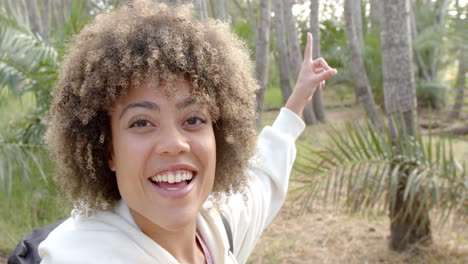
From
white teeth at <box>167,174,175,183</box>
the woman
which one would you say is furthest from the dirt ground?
white teeth at <box>167,174,175,183</box>

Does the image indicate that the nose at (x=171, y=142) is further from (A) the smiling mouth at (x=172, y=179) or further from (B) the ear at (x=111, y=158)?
(B) the ear at (x=111, y=158)

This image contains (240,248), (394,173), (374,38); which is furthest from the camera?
(374,38)

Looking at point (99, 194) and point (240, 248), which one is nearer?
point (99, 194)

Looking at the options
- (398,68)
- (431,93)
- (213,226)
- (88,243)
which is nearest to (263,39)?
(398,68)

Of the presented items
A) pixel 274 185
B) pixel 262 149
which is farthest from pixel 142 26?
pixel 274 185

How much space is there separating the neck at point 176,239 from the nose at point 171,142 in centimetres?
26

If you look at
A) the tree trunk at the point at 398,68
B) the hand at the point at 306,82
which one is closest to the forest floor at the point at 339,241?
the tree trunk at the point at 398,68

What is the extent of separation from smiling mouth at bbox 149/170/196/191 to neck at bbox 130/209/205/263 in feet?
0.48

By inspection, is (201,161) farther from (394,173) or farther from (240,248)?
(394,173)

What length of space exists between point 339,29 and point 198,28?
12902mm

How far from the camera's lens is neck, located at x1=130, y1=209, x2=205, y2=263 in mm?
1461

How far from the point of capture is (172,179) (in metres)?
1.37

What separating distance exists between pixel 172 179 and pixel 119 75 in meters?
0.34

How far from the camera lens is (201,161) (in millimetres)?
1432
